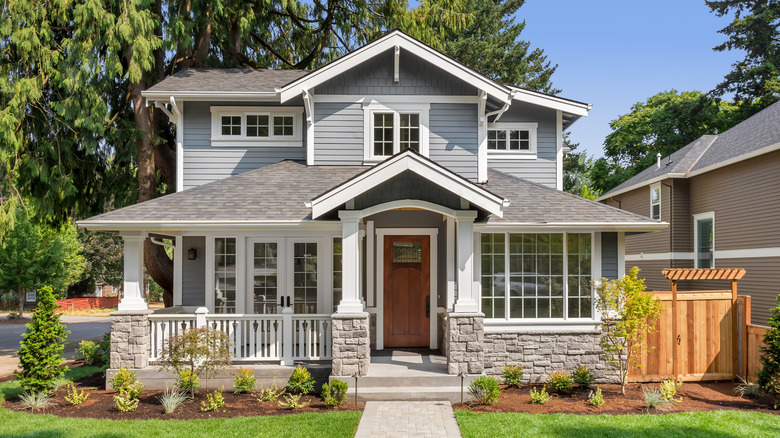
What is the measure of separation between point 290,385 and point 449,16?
11.5 metres

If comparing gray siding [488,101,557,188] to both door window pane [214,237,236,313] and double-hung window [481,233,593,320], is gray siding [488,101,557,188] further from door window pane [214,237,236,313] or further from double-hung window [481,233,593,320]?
door window pane [214,237,236,313]

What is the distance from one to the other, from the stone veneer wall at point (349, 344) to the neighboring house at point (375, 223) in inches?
0.9

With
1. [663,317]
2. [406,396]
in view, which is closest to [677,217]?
[663,317]

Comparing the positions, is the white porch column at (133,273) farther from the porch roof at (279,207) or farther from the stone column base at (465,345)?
the stone column base at (465,345)

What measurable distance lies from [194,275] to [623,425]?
8.63 m

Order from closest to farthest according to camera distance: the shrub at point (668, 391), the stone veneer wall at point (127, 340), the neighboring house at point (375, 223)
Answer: the shrub at point (668, 391) < the neighboring house at point (375, 223) < the stone veneer wall at point (127, 340)

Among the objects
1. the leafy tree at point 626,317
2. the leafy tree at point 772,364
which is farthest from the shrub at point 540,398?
the leafy tree at point 772,364

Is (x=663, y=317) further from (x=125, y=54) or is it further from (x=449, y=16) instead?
(x=125, y=54)

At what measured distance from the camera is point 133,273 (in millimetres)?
9836

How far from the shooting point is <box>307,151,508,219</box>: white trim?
881 centimetres

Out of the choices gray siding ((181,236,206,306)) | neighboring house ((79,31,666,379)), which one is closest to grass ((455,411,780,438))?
neighboring house ((79,31,666,379))

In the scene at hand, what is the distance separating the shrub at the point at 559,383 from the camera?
9086 millimetres

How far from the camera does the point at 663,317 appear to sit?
995 centimetres

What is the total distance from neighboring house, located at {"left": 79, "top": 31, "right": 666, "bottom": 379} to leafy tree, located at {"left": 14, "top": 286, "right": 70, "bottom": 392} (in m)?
1.00
